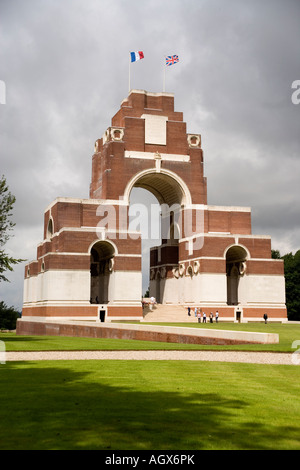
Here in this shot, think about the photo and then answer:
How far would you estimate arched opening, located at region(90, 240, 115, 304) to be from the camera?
5322cm

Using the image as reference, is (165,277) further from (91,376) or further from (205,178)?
(91,376)

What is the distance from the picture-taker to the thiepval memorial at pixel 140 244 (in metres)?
50.8

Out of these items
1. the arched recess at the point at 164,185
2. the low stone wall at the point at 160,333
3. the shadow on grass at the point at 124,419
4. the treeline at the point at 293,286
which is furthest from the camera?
the treeline at the point at 293,286

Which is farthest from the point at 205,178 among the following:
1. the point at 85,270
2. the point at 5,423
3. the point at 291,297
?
the point at 5,423

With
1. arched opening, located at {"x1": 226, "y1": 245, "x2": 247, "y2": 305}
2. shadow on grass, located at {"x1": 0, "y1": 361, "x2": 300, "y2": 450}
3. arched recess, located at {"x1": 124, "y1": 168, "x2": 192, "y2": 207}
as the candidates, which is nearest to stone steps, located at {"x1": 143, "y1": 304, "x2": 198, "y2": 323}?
arched opening, located at {"x1": 226, "y1": 245, "x2": 247, "y2": 305}


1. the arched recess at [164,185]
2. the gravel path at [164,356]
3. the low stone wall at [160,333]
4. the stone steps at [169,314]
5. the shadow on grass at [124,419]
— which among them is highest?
the arched recess at [164,185]

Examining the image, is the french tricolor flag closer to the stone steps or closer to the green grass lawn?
the stone steps

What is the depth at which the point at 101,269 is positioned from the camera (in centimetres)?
5728

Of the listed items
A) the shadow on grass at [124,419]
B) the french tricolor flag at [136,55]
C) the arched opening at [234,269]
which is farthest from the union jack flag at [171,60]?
the shadow on grass at [124,419]

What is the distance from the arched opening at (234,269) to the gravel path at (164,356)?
3687 centimetres

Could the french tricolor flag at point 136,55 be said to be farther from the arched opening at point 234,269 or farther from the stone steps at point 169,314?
the stone steps at point 169,314

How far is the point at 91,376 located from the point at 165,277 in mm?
50234

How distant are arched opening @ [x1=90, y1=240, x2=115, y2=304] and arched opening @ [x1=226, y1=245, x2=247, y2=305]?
12.7 metres

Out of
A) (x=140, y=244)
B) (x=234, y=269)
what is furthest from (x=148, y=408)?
(x=234, y=269)
